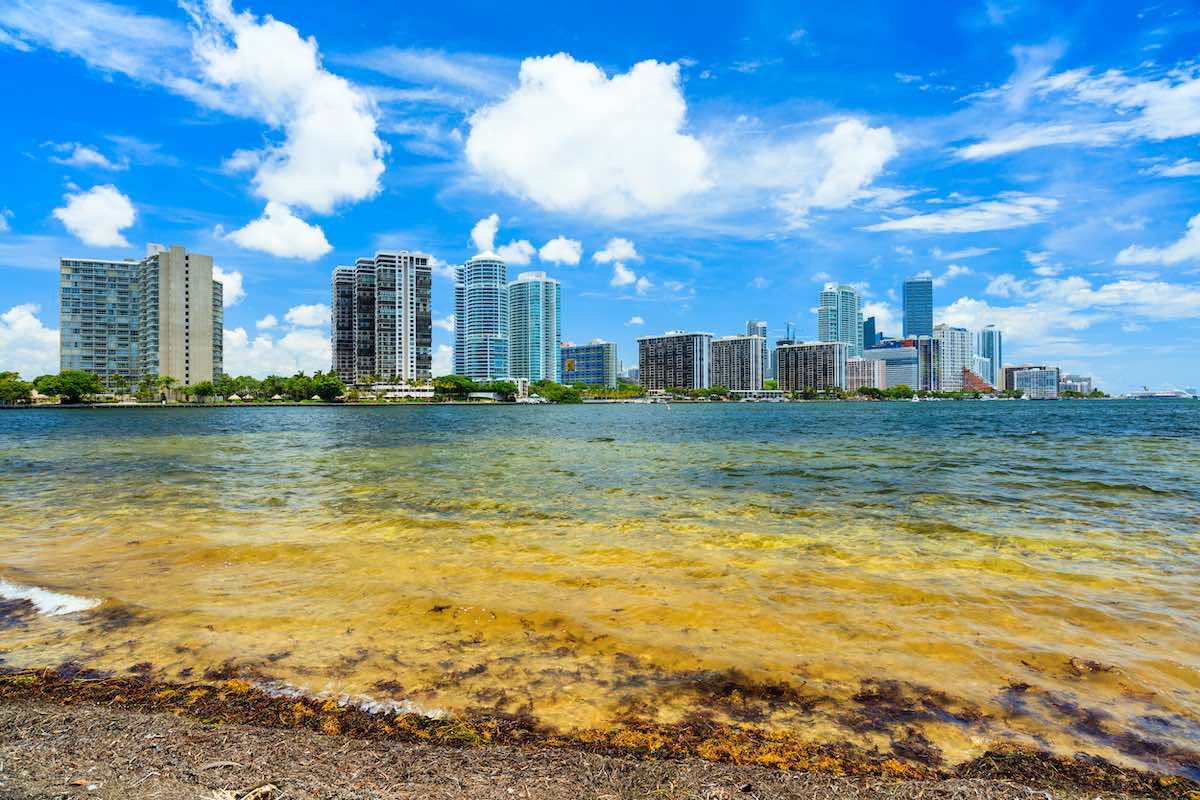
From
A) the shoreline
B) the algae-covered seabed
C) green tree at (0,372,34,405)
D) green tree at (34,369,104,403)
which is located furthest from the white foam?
green tree at (0,372,34,405)

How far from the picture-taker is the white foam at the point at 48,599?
8.64 meters

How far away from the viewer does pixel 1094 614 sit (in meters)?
8.84

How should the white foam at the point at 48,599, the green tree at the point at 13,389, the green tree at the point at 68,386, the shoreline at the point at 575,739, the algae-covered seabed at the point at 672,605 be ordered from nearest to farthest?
the shoreline at the point at 575,739 → the algae-covered seabed at the point at 672,605 → the white foam at the point at 48,599 → the green tree at the point at 13,389 → the green tree at the point at 68,386

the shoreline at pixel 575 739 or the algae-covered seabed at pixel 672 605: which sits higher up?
the shoreline at pixel 575 739

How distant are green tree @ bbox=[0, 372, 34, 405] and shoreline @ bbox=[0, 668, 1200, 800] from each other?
9848 inches

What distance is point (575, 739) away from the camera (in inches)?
200

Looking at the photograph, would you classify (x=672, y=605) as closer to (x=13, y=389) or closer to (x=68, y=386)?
(x=68, y=386)

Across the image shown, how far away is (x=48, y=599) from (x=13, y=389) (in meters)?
247

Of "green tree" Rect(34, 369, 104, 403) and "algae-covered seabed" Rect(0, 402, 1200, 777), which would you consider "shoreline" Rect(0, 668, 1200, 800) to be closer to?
"algae-covered seabed" Rect(0, 402, 1200, 777)

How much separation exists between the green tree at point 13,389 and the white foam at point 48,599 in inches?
9599

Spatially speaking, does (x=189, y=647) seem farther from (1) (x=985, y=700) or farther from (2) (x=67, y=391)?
(2) (x=67, y=391)

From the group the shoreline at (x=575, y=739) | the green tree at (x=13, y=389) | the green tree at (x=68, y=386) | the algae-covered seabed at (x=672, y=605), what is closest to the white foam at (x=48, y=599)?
the algae-covered seabed at (x=672, y=605)

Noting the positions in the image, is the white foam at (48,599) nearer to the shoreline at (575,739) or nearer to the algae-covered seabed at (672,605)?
the algae-covered seabed at (672,605)

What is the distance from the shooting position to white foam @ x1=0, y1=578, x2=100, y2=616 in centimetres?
864
